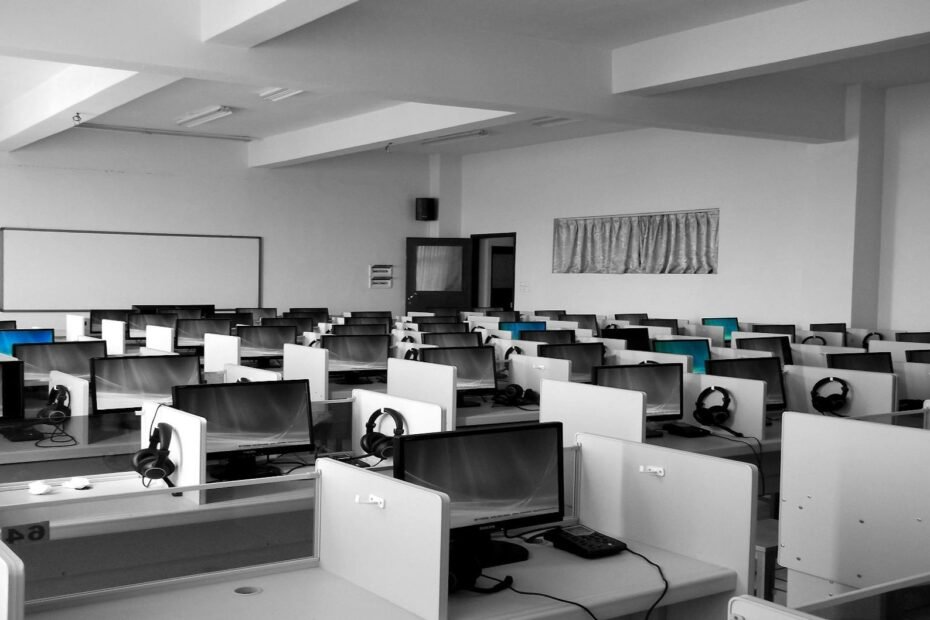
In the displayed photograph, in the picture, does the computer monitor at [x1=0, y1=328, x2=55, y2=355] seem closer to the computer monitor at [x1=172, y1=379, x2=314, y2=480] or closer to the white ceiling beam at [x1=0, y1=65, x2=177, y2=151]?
the white ceiling beam at [x1=0, y1=65, x2=177, y2=151]

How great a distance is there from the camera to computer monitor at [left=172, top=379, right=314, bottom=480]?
12.2ft

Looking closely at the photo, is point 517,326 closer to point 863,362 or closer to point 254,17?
point 863,362

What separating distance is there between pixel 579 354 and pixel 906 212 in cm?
501

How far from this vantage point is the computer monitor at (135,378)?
4570mm

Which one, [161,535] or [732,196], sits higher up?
[732,196]

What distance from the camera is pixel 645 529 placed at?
9.48ft

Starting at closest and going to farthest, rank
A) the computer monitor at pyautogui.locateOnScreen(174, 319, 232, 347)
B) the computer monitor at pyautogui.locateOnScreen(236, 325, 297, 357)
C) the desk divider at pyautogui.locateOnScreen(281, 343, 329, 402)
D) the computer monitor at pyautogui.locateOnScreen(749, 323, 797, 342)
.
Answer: the desk divider at pyautogui.locateOnScreen(281, 343, 329, 402) → the computer monitor at pyautogui.locateOnScreen(236, 325, 297, 357) → the computer monitor at pyautogui.locateOnScreen(174, 319, 232, 347) → the computer monitor at pyautogui.locateOnScreen(749, 323, 797, 342)

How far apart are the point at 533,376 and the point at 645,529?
3050 mm

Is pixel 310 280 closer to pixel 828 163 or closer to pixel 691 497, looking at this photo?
pixel 828 163

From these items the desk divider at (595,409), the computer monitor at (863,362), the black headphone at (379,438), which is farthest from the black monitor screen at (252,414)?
the computer monitor at (863,362)

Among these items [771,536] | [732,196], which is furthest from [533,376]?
[732,196]

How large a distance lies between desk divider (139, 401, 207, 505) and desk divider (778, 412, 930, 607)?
1.97 meters

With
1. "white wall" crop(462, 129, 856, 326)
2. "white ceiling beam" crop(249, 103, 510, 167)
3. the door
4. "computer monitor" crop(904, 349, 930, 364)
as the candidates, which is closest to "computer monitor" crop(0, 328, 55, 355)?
"white ceiling beam" crop(249, 103, 510, 167)

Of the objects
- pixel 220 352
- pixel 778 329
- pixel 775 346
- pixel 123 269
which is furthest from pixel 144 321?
pixel 778 329
